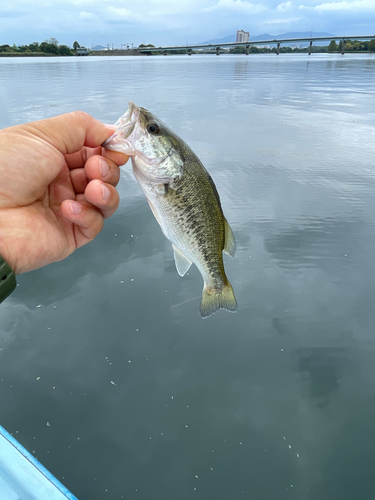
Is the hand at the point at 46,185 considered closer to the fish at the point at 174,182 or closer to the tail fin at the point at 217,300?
the fish at the point at 174,182

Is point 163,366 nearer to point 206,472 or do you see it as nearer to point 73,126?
point 206,472

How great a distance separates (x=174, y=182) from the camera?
6.36 ft

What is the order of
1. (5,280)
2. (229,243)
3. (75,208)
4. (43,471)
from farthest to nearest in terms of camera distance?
1. (229,243)
2. (75,208)
3. (5,280)
4. (43,471)

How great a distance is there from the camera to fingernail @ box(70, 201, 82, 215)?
6.55 ft

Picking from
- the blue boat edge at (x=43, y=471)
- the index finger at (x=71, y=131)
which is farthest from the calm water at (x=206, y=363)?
the index finger at (x=71, y=131)

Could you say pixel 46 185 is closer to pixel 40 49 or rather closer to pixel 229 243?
pixel 229 243

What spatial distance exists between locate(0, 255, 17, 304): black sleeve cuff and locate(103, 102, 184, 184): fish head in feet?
3.09

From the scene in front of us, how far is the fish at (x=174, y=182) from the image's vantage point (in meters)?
1.88

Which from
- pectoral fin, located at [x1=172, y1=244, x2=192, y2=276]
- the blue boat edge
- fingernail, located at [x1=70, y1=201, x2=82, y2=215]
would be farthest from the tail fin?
the blue boat edge

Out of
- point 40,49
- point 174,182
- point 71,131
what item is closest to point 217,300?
point 174,182

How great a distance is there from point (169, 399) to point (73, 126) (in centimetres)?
228

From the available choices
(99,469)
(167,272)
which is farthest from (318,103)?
(99,469)

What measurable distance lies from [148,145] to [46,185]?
75 cm

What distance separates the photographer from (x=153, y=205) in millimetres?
2018
